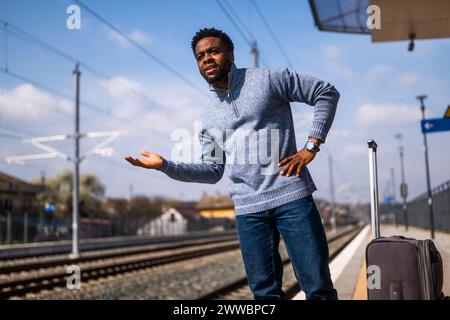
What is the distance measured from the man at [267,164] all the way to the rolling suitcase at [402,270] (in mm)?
309

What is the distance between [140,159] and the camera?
2.16 metres

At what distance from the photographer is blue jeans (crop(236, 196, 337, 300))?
85.9 inches

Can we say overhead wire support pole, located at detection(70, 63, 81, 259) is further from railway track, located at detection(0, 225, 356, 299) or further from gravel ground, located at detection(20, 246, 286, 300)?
gravel ground, located at detection(20, 246, 286, 300)

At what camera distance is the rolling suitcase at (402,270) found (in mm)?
2404

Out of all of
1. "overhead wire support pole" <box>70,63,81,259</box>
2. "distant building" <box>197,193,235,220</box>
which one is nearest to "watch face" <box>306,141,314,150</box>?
"overhead wire support pole" <box>70,63,81,259</box>

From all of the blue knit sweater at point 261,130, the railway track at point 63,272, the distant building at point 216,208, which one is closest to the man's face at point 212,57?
the blue knit sweater at point 261,130

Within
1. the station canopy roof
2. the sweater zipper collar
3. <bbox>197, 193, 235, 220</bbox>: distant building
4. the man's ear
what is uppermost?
the station canopy roof

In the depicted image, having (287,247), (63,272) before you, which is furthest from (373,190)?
(63,272)

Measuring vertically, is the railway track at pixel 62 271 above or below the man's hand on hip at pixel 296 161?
Answer: below

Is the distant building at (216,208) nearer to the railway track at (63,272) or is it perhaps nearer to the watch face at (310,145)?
the railway track at (63,272)

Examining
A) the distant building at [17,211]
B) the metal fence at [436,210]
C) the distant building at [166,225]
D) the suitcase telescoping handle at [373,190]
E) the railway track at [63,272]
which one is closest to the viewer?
the suitcase telescoping handle at [373,190]

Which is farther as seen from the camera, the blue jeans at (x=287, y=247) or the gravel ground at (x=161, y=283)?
the gravel ground at (x=161, y=283)
